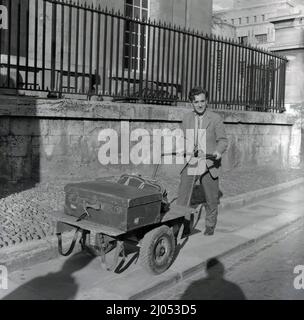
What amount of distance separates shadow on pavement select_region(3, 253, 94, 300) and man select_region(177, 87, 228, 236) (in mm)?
1888

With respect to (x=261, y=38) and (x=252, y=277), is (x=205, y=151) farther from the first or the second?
(x=261, y=38)

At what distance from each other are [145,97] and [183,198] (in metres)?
4.18

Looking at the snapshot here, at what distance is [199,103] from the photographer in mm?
6254

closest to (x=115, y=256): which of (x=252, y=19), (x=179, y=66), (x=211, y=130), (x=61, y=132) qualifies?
(x=211, y=130)

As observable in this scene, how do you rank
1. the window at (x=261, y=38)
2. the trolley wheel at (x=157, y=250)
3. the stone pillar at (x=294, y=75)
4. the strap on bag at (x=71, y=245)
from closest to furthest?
the trolley wheel at (x=157, y=250) < the strap on bag at (x=71, y=245) < the stone pillar at (x=294, y=75) < the window at (x=261, y=38)

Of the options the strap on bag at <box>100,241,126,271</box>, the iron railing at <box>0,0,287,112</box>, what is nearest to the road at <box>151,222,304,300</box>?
the strap on bag at <box>100,241,126,271</box>

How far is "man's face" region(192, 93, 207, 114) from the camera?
619 centimetres

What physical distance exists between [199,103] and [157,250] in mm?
2180

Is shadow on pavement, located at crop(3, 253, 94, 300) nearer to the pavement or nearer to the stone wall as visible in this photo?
the pavement

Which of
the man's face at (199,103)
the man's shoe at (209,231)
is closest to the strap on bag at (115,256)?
the man's shoe at (209,231)

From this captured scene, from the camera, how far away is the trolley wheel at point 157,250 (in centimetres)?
489

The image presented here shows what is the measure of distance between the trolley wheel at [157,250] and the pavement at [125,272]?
100 millimetres

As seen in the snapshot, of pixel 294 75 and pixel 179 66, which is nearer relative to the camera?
pixel 179 66

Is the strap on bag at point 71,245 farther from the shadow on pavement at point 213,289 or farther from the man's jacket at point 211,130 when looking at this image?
the man's jacket at point 211,130
